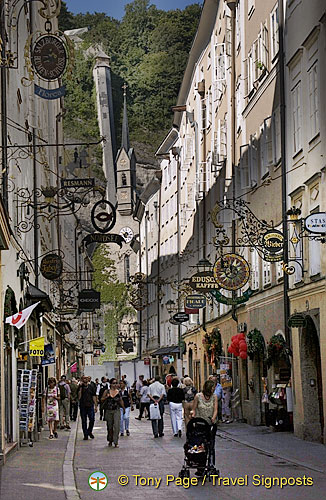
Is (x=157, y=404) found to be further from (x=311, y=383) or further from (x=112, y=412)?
(x=311, y=383)

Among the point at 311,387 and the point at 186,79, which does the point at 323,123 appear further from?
the point at 186,79

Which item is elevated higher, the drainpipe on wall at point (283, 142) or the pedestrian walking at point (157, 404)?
the drainpipe on wall at point (283, 142)

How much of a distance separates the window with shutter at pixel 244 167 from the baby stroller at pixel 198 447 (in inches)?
735

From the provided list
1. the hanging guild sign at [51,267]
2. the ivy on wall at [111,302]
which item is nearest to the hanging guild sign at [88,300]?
the hanging guild sign at [51,267]

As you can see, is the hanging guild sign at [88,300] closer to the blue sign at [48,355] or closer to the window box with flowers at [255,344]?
the blue sign at [48,355]

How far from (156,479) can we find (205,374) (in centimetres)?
3124

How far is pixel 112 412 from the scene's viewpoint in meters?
25.4

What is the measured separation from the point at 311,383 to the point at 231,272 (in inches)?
146

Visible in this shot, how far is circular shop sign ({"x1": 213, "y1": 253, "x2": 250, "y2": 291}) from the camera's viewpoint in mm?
26562

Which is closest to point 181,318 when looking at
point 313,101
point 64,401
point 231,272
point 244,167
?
point 244,167

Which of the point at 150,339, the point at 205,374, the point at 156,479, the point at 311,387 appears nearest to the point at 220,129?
the point at 205,374

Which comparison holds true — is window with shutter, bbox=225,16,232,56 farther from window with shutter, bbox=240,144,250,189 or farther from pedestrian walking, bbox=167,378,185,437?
pedestrian walking, bbox=167,378,185,437

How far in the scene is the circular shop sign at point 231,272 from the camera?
2656 centimetres

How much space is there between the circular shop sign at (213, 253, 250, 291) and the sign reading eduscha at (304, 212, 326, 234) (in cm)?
626
